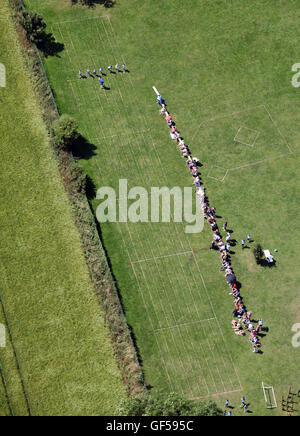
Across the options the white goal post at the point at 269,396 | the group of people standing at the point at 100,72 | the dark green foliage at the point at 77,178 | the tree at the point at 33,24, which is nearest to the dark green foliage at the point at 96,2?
the tree at the point at 33,24

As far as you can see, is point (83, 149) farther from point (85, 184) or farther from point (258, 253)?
point (258, 253)

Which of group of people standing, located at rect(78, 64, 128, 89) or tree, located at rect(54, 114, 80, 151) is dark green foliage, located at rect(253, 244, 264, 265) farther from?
group of people standing, located at rect(78, 64, 128, 89)

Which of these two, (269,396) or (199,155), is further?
(199,155)

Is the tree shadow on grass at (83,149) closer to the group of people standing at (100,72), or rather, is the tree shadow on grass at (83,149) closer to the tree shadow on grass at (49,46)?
the group of people standing at (100,72)

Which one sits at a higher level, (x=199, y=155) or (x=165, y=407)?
(x=199, y=155)

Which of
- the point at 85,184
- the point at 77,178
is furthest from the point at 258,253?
the point at 77,178

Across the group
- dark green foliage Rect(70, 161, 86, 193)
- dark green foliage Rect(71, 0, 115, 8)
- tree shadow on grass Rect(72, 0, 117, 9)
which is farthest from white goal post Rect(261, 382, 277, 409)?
dark green foliage Rect(71, 0, 115, 8)
